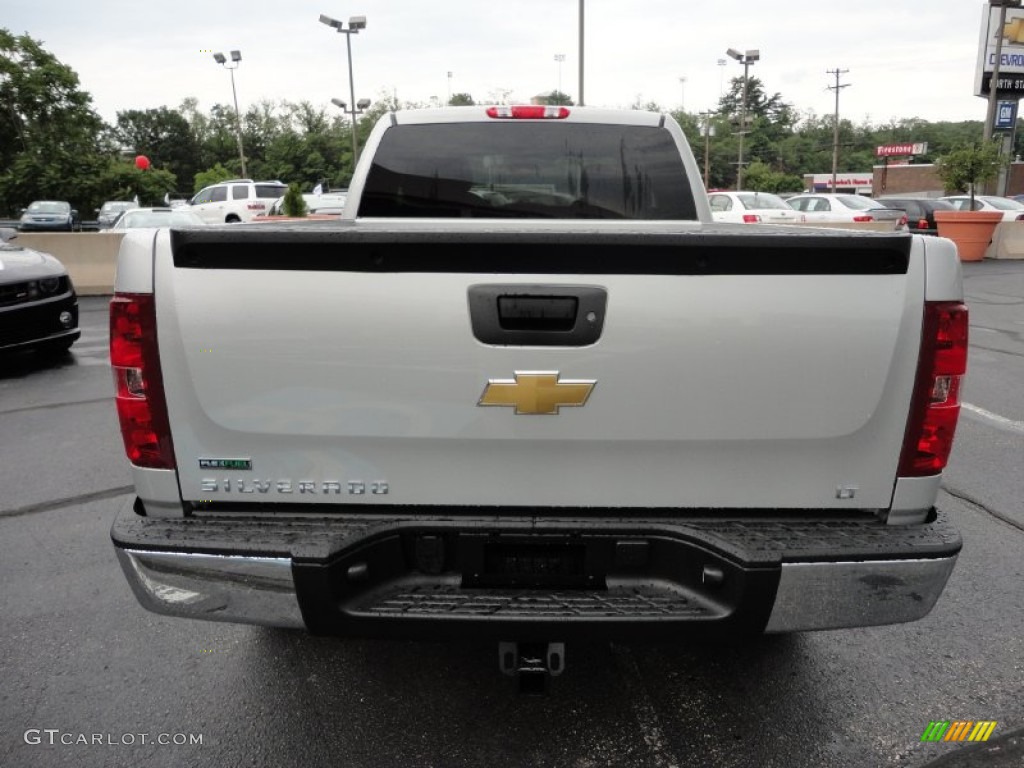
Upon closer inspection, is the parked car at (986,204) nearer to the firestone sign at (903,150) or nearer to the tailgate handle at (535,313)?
the tailgate handle at (535,313)

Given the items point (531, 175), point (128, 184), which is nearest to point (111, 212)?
point (128, 184)

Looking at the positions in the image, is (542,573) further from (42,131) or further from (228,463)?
(42,131)

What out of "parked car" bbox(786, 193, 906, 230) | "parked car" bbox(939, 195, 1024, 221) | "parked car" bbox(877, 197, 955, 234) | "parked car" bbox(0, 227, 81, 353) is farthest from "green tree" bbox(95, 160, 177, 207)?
"parked car" bbox(939, 195, 1024, 221)

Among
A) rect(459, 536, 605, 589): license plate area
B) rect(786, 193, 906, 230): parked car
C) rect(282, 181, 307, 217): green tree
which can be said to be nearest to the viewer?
rect(459, 536, 605, 589): license plate area

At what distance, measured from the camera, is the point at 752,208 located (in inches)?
851

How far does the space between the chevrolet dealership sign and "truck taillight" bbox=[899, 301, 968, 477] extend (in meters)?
42.5

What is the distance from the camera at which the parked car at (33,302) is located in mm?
7727

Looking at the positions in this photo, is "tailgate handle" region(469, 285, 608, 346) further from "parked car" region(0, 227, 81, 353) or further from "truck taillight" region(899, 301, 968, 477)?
"parked car" region(0, 227, 81, 353)

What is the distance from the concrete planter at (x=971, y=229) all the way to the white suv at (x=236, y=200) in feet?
72.5

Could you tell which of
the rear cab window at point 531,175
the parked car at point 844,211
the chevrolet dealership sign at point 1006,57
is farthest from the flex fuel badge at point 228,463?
the chevrolet dealership sign at point 1006,57

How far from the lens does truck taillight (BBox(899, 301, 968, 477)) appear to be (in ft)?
6.87

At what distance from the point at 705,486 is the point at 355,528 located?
38.8 inches

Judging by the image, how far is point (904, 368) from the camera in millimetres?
2100

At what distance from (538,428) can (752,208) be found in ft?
69.4
